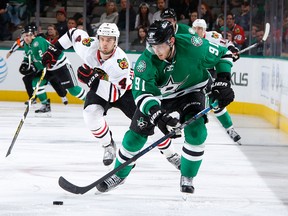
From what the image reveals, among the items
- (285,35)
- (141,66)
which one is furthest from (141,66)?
(285,35)

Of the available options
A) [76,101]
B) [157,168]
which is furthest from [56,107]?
[157,168]

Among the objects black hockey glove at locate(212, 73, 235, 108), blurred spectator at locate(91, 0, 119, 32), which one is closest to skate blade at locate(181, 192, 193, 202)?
black hockey glove at locate(212, 73, 235, 108)

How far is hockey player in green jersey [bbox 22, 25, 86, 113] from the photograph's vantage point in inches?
387

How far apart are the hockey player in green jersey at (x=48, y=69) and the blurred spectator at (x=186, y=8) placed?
8.02ft

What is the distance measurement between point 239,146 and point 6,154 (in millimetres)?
2102

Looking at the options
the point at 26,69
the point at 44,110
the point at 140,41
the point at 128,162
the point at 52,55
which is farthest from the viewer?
the point at 140,41

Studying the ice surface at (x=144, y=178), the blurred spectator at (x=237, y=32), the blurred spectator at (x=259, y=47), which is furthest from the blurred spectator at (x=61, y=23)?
the ice surface at (x=144, y=178)

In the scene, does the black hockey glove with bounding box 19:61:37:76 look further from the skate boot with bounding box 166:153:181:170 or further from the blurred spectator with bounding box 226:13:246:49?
the skate boot with bounding box 166:153:181:170

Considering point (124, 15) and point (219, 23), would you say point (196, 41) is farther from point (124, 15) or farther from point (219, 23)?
point (124, 15)

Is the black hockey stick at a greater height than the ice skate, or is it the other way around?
the black hockey stick

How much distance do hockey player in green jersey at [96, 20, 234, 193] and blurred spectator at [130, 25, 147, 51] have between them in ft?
24.6

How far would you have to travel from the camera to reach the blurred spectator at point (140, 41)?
1229 centimetres

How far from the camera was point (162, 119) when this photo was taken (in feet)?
14.2

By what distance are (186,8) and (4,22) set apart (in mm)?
2834
